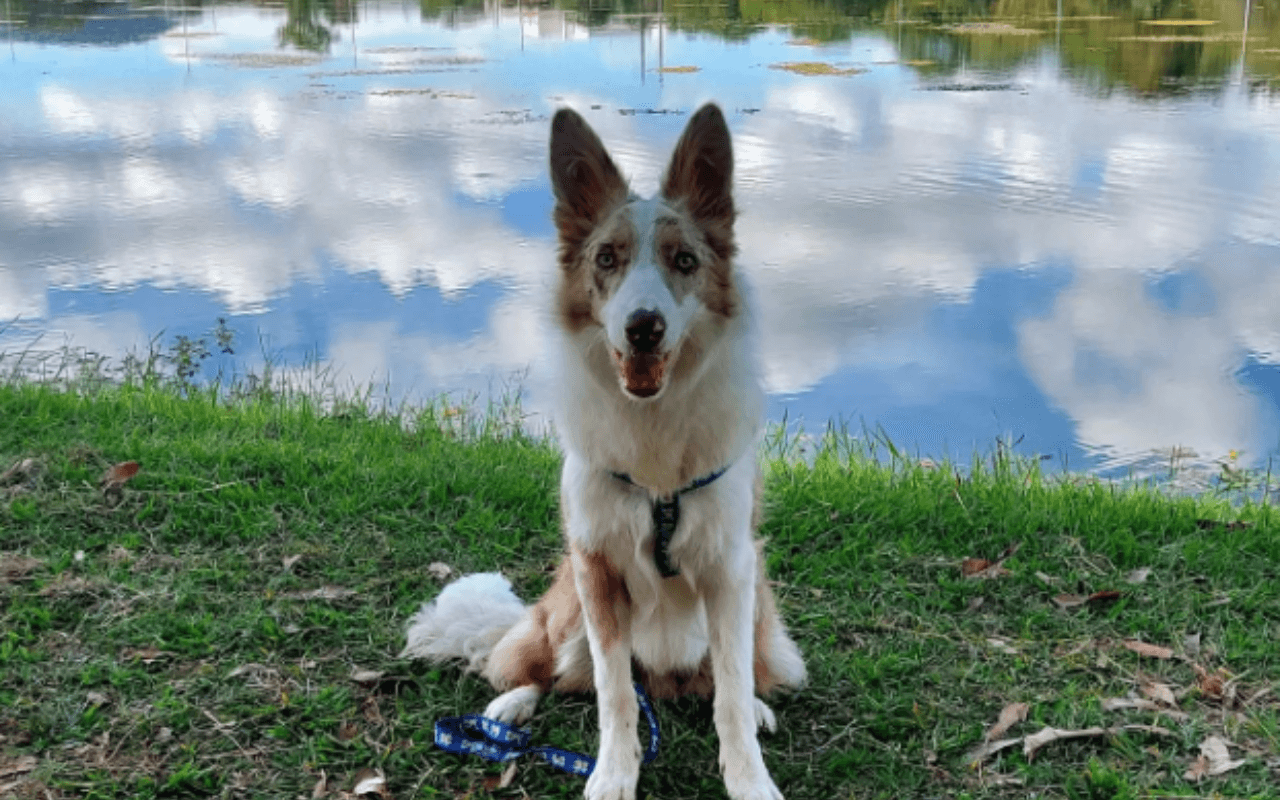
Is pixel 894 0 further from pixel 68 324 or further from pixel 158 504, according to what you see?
pixel 158 504

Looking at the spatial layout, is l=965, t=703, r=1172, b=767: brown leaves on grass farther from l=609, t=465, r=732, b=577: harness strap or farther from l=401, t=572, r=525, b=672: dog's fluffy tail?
l=401, t=572, r=525, b=672: dog's fluffy tail

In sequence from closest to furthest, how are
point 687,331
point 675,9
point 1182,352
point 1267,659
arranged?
point 687,331
point 1267,659
point 1182,352
point 675,9

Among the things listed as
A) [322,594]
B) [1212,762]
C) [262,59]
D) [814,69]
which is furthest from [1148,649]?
[262,59]

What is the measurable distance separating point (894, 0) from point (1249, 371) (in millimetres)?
20653

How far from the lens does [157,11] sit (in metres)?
27.3

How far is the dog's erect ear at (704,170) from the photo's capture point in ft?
10.7

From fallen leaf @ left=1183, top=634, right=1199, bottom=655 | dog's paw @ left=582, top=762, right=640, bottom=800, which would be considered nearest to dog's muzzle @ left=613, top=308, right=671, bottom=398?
dog's paw @ left=582, top=762, right=640, bottom=800

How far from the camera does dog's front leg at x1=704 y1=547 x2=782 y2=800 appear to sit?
3.22 m

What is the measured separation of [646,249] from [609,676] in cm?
120

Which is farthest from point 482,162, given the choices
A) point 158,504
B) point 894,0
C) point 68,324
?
point 894,0

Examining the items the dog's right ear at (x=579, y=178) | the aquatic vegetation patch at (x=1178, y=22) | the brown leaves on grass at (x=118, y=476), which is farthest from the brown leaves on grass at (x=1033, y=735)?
the aquatic vegetation patch at (x=1178, y=22)

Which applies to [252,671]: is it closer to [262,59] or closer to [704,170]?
[704,170]

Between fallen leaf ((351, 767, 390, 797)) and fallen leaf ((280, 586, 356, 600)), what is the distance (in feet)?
3.37

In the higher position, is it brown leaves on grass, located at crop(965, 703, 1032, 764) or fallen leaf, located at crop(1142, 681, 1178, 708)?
fallen leaf, located at crop(1142, 681, 1178, 708)
